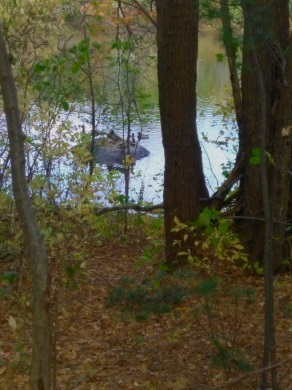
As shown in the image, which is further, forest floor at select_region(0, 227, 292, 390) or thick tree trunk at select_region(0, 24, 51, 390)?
forest floor at select_region(0, 227, 292, 390)

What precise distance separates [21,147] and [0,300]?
353cm

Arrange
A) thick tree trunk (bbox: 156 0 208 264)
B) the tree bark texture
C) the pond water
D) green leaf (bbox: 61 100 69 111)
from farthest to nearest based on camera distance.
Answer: the pond water < green leaf (bbox: 61 100 69 111) < thick tree trunk (bbox: 156 0 208 264) < the tree bark texture

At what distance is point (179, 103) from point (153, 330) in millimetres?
2205

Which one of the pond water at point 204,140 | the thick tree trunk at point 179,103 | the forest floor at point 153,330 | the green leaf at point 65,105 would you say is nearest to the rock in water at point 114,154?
the pond water at point 204,140

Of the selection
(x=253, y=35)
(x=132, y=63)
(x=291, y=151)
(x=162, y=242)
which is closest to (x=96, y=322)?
(x=162, y=242)

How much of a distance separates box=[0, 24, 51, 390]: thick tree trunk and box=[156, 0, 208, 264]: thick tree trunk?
354 centimetres

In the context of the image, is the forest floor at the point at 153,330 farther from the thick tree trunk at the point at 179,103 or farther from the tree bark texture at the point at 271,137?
the thick tree trunk at the point at 179,103

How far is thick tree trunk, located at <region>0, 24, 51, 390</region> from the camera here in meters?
3.52

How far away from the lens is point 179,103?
277 inches

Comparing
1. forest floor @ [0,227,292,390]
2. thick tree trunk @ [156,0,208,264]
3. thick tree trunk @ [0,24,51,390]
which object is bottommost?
forest floor @ [0,227,292,390]

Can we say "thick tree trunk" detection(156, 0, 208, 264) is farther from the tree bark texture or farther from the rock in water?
the rock in water

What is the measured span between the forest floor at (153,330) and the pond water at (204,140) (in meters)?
4.89

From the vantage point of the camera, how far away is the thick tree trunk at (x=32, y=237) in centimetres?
352

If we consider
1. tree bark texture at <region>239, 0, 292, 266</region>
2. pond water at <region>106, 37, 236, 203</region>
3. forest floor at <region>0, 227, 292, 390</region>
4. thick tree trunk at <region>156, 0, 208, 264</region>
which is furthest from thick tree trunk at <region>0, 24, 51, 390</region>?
pond water at <region>106, 37, 236, 203</region>
